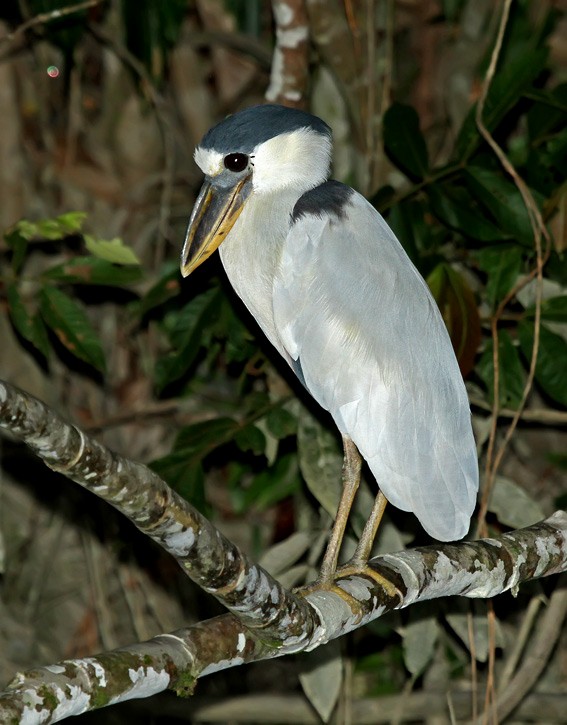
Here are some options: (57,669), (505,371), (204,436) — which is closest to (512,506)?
(505,371)

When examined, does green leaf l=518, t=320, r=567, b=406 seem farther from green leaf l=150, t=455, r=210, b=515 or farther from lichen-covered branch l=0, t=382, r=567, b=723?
green leaf l=150, t=455, r=210, b=515

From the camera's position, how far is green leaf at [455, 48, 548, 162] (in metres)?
2.66

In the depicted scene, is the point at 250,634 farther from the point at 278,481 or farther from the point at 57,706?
the point at 278,481

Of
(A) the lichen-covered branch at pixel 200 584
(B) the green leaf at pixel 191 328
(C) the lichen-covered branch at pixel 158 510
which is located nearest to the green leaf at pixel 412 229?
(B) the green leaf at pixel 191 328

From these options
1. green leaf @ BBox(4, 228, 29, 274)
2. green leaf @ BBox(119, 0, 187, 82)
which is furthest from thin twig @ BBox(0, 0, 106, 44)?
green leaf @ BBox(4, 228, 29, 274)

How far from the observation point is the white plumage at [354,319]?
219 centimetres

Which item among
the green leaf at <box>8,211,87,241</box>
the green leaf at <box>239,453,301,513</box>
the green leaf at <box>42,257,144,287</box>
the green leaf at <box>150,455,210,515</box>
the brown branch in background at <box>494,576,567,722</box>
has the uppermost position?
the green leaf at <box>8,211,87,241</box>

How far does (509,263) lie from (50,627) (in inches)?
86.8

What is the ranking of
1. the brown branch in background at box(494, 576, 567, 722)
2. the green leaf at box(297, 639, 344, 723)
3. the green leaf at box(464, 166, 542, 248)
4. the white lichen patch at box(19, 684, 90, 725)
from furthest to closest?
the brown branch in background at box(494, 576, 567, 722)
the green leaf at box(464, 166, 542, 248)
the green leaf at box(297, 639, 344, 723)
the white lichen patch at box(19, 684, 90, 725)

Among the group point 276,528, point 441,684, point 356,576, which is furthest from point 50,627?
point 356,576

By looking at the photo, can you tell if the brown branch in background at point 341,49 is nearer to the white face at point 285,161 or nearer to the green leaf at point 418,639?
the white face at point 285,161

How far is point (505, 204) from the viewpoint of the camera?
2615 millimetres

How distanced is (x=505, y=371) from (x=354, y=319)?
0.60 metres

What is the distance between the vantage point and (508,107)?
8.88 feet
